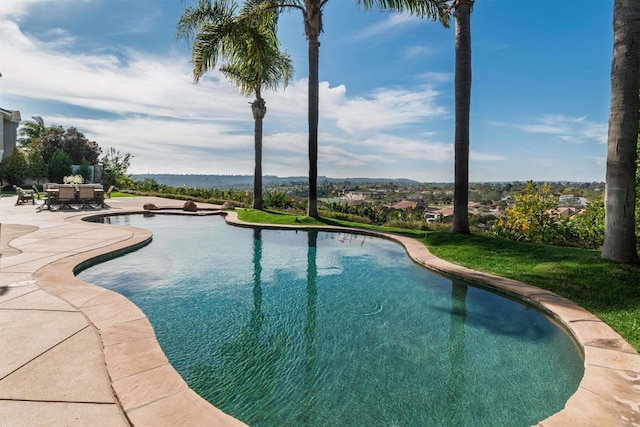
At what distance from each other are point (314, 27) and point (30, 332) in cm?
1204

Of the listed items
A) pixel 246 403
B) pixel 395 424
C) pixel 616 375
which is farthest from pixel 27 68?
pixel 616 375

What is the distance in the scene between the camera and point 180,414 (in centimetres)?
215

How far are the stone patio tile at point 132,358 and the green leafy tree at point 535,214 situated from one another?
33.9ft

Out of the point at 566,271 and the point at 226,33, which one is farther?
the point at 226,33

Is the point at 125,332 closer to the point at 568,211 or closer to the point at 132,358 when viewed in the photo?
the point at 132,358

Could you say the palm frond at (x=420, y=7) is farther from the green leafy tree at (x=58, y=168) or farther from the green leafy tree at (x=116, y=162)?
the green leafy tree at (x=116, y=162)

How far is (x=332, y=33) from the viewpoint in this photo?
13.7 m

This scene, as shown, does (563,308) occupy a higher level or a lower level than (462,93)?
lower

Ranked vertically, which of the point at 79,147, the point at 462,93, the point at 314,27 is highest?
the point at 314,27

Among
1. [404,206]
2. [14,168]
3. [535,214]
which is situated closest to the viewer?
[535,214]

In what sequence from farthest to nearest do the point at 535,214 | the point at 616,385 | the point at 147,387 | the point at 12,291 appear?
the point at 535,214
the point at 12,291
the point at 616,385
the point at 147,387

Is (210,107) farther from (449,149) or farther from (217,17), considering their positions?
(449,149)

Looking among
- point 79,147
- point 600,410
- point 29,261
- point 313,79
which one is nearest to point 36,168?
point 79,147

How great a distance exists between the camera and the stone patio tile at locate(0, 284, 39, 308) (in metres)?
4.05
